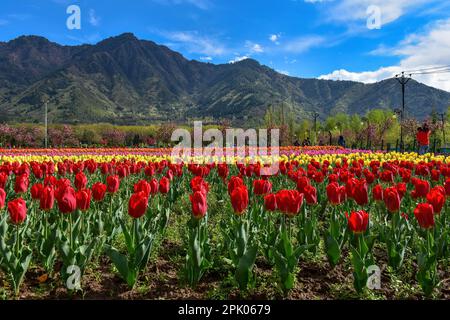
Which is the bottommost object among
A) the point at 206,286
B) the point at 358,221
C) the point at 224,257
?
the point at 206,286

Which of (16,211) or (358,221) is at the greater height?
(16,211)

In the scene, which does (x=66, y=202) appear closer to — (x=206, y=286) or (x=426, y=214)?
(x=206, y=286)

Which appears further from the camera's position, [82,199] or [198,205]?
[82,199]

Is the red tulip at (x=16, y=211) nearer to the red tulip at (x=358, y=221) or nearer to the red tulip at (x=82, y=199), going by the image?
the red tulip at (x=82, y=199)

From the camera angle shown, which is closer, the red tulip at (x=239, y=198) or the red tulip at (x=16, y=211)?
the red tulip at (x=16, y=211)

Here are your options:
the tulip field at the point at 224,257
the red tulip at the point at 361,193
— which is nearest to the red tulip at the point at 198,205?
→ the tulip field at the point at 224,257

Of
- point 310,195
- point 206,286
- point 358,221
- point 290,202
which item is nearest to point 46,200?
point 206,286

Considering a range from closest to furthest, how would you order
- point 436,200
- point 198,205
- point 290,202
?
point 198,205
point 290,202
point 436,200

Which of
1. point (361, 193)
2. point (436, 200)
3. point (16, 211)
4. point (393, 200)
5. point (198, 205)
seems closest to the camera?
point (16, 211)

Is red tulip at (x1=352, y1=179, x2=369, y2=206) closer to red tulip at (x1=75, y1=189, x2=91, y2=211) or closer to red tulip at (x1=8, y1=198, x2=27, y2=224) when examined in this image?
red tulip at (x1=75, y1=189, x2=91, y2=211)

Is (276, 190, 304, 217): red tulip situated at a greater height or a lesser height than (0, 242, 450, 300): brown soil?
greater

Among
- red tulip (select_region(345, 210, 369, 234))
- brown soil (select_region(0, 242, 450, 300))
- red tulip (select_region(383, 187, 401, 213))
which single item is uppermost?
red tulip (select_region(383, 187, 401, 213))

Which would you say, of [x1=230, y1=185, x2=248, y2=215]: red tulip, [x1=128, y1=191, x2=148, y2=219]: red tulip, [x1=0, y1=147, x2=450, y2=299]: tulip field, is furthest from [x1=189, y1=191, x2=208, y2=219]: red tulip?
[x1=128, y1=191, x2=148, y2=219]: red tulip

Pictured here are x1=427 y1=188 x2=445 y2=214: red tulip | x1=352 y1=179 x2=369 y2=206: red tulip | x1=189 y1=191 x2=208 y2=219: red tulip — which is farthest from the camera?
x1=352 y1=179 x2=369 y2=206: red tulip
